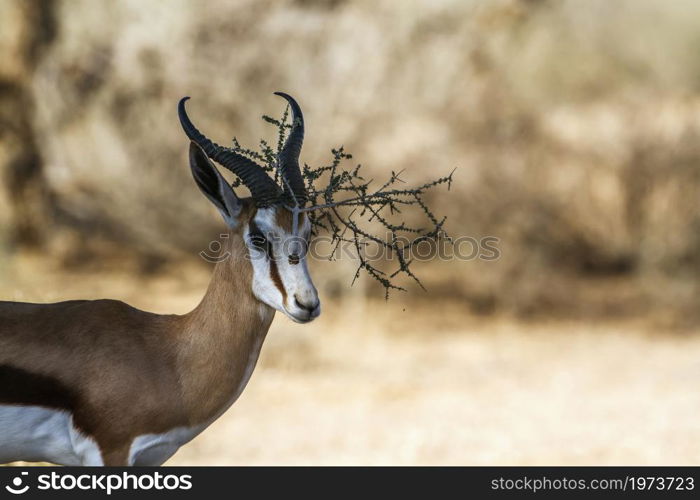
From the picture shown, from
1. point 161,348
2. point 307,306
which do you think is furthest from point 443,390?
point 307,306

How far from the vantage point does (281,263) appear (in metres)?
5.50

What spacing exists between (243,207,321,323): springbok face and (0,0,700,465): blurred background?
13218 millimetres

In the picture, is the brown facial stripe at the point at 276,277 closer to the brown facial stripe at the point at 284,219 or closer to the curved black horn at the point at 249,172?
the brown facial stripe at the point at 284,219

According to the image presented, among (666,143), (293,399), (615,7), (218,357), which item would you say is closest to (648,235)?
(666,143)

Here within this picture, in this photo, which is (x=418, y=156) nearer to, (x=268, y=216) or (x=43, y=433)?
(x=268, y=216)

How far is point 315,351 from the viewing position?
794 inches

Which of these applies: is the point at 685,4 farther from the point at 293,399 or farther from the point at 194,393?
the point at 194,393

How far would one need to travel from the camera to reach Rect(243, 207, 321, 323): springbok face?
5.37 m

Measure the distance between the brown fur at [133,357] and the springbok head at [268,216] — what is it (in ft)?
0.33

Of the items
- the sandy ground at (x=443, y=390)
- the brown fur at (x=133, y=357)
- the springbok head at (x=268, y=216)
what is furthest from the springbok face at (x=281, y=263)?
the sandy ground at (x=443, y=390)

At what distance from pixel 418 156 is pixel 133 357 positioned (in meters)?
16.4

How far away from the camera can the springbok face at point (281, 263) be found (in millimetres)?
5367

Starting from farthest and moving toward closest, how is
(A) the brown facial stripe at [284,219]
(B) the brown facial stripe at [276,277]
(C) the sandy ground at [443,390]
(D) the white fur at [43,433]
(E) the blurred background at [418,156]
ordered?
(E) the blurred background at [418,156] → (C) the sandy ground at [443,390] → (A) the brown facial stripe at [284,219] → (B) the brown facial stripe at [276,277] → (D) the white fur at [43,433]

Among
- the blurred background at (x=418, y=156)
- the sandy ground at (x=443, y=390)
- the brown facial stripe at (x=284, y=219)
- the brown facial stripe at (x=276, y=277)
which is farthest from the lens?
the blurred background at (x=418, y=156)
